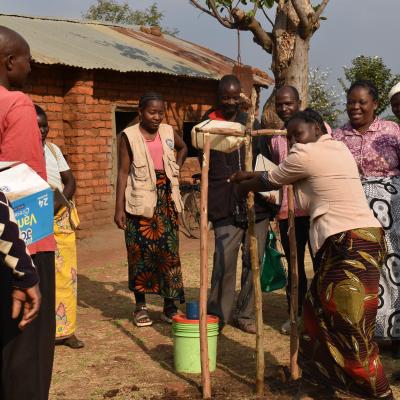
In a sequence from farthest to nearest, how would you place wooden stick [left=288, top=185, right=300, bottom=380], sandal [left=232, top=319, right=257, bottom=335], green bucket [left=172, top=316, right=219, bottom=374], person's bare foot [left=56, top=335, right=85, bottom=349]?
sandal [left=232, top=319, right=257, bottom=335] → person's bare foot [left=56, top=335, right=85, bottom=349] → green bucket [left=172, top=316, right=219, bottom=374] → wooden stick [left=288, top=185, right=300, bottom=380]

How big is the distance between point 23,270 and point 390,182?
316 centimetres

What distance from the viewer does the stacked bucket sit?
15.1ft

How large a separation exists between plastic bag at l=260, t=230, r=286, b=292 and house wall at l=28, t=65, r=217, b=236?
16.6 feet

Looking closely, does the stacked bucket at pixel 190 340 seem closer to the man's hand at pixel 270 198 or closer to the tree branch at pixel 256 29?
the man's hand at pixel 270 198

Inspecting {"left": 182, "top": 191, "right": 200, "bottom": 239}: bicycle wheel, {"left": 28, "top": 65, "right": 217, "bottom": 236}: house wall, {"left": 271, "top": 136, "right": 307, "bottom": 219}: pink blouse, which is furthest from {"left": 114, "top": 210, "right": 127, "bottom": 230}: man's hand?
{"left": 182, "top": 191, "right": 200, "bottom": 239}: bicycle wheel

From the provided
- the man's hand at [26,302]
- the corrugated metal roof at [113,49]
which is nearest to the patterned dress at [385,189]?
the man's hand at [26,302]

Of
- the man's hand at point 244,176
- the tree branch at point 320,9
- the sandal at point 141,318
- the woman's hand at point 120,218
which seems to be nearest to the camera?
the man's hand at point 244,176

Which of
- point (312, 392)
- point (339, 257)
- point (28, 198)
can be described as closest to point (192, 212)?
point (312, 392)

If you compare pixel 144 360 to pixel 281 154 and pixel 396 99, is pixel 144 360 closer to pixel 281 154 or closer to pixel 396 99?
pixel 281 154

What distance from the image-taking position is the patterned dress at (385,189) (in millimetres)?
5016

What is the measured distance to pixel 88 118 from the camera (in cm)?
1023

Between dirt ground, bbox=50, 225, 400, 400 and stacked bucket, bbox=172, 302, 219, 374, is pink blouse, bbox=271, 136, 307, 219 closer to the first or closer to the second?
dirt ground, bbox=50, 225, 400, 400

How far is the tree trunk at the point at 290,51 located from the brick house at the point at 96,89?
1.80 metres

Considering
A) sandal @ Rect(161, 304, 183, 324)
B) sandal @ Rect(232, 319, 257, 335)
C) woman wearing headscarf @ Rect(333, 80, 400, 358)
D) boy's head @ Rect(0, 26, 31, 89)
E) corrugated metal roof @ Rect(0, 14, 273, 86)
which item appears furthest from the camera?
corrugated metal roof @ Rect(0, 14, 273, 86)
